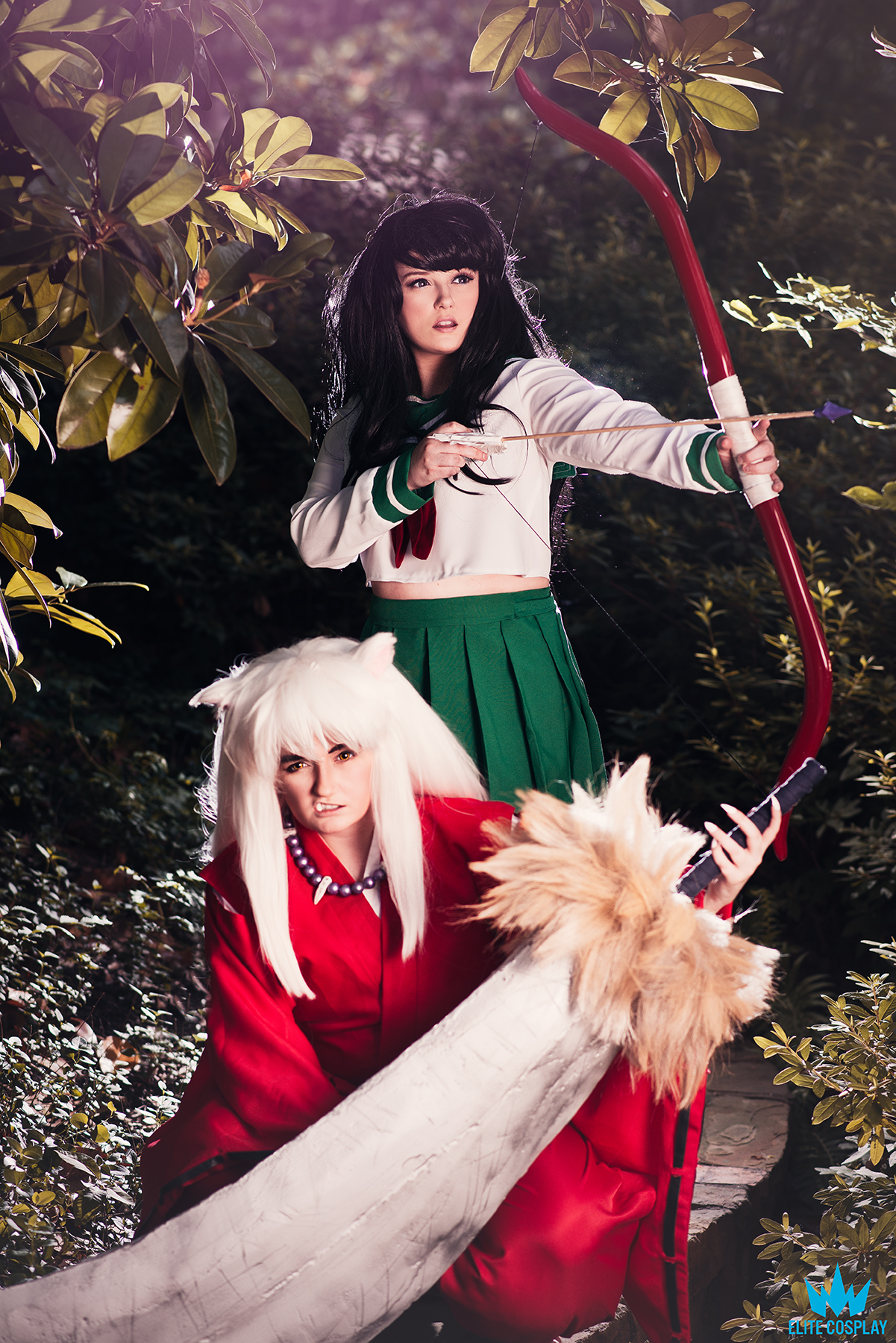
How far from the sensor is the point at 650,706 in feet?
11.5

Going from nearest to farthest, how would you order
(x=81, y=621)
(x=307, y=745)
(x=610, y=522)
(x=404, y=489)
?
(x=307, y=745)
(x=404, y=489)
(x=81, y=621)
(x=610, y=522)

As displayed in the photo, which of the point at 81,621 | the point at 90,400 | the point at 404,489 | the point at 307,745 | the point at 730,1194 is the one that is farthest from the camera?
the point at 730,1194

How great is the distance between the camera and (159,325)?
48.6 inches

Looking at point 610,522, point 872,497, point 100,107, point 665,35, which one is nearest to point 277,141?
point 100,107

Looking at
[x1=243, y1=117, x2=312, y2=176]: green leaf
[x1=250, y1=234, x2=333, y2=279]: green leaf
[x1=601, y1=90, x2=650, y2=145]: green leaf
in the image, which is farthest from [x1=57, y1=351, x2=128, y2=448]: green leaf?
[x1=601, y1=90, x2=650, y2=145]: green leaf

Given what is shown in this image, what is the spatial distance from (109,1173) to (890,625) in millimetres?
2282

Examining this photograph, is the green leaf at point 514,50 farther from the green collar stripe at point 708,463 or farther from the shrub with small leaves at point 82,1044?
the shrub with small leaves at point 82,1044

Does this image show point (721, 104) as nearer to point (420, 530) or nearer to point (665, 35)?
point (665, 35)

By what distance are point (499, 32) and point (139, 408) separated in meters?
0.87

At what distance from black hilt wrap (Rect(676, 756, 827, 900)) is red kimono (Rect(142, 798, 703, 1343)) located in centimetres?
27

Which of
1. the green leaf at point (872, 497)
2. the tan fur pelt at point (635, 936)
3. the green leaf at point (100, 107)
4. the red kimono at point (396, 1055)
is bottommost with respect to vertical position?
the red kimono at point (396, 1055)

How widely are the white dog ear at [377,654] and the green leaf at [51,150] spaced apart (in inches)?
23.7

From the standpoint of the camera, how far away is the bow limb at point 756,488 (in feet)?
4.67

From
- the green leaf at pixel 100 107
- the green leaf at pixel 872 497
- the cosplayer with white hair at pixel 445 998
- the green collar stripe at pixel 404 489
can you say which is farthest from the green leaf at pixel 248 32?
the green leaf at pixel 872 497
